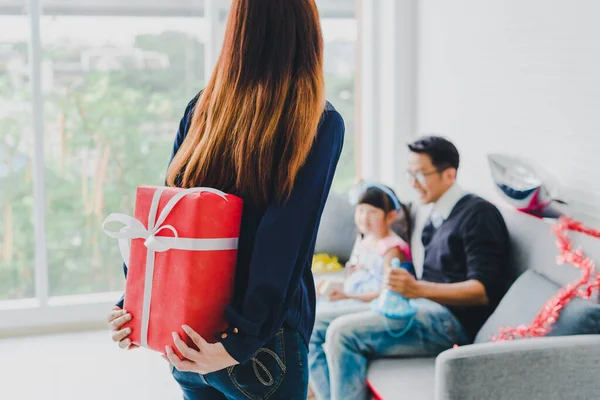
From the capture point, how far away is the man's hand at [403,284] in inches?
92.6

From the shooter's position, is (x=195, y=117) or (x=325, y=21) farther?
(x=325, y=21)

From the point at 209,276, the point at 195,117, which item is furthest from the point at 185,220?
the point at 195,117

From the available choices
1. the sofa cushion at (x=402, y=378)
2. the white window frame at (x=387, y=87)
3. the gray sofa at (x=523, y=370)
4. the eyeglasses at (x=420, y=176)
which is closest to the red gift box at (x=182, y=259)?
the gray sofa at (x=523, y=370)

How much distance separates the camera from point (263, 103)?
A: 1.17 metres

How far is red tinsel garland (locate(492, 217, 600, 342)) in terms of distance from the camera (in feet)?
6.58

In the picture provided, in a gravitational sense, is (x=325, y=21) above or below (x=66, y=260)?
above

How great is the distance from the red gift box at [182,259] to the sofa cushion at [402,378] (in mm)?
1071

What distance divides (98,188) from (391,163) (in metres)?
1.63

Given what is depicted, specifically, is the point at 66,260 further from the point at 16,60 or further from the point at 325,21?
the point at 325,21

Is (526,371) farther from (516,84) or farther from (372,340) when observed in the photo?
(516,84)

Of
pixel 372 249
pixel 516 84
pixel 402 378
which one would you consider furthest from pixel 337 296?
pixel 516 84

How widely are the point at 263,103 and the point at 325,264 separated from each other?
2331mm

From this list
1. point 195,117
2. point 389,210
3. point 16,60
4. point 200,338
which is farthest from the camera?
point 16,60

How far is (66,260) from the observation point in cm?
392
